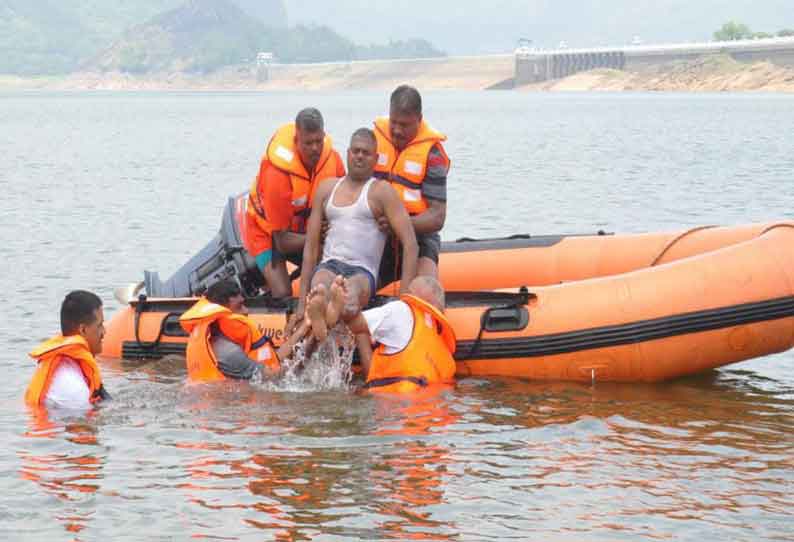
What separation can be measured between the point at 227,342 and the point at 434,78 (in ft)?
452

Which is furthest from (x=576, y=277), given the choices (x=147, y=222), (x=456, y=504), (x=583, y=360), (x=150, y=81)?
(x=150, y=81)

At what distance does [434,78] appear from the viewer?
14350cm

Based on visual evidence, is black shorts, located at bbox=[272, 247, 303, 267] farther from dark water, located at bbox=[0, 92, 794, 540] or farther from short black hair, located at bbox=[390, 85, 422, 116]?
short black hair, located at bbox=[390, 85, 422, 116]

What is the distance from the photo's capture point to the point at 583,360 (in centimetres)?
781

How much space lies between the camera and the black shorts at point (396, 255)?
310 inches

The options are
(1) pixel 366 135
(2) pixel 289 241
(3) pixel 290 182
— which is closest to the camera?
(1) pixel 366 135

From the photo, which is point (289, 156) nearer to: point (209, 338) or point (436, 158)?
point (436, 158)

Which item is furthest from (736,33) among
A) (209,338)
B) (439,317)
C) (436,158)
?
(209,338)

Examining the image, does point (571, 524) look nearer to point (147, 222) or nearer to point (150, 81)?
point (147, 222)

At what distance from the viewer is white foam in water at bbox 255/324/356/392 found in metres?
7.70

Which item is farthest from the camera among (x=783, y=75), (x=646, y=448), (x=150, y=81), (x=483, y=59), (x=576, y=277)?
(x=150, y=81)

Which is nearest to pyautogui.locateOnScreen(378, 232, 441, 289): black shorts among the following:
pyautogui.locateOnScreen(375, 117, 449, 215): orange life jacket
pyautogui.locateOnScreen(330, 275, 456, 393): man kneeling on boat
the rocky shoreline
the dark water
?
pyautogui.locateOnScreen(375, 117, 449, 215): orange life jacket

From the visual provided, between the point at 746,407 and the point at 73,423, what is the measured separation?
3.85m

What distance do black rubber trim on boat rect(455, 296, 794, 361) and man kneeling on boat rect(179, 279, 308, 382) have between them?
45.2 inches
